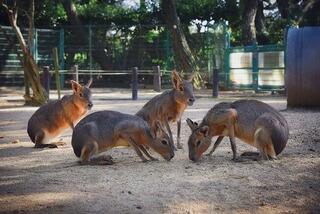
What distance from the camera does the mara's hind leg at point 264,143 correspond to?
6.18 m

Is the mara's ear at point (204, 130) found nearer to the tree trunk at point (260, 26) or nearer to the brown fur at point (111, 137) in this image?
the brown fur at point (111, 137)

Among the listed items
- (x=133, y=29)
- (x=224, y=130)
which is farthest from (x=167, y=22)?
(x=224, y=130)

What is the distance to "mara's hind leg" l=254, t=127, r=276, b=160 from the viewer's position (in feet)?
20.3

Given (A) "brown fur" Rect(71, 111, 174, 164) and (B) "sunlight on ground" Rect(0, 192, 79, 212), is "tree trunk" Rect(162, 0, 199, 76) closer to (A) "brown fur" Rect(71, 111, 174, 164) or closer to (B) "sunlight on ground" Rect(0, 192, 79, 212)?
(A) "brown fur" Rect(71, 111, 174, 164)

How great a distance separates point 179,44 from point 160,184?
17.7 meters

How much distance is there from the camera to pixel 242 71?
20688mm

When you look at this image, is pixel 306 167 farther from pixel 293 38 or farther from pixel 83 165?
pixel 293 38

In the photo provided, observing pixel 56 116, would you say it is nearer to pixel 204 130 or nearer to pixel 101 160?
pixel 101 160

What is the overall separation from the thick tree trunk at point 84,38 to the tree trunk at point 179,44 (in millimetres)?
3469

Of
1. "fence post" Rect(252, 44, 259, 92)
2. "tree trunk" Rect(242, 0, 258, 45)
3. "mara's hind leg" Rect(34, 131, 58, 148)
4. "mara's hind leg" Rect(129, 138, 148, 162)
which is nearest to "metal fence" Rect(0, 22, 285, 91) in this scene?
"tree trunk" Rect(242, 0, 258, 45)

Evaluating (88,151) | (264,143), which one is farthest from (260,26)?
(88,151)

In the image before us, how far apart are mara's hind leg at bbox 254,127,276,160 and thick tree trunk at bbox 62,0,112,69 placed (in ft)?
61.7

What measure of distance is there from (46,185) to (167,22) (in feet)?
60.0

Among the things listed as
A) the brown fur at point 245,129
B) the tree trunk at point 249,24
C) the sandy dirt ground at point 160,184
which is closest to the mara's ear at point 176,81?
the sandy dirt ground at point 160,184
